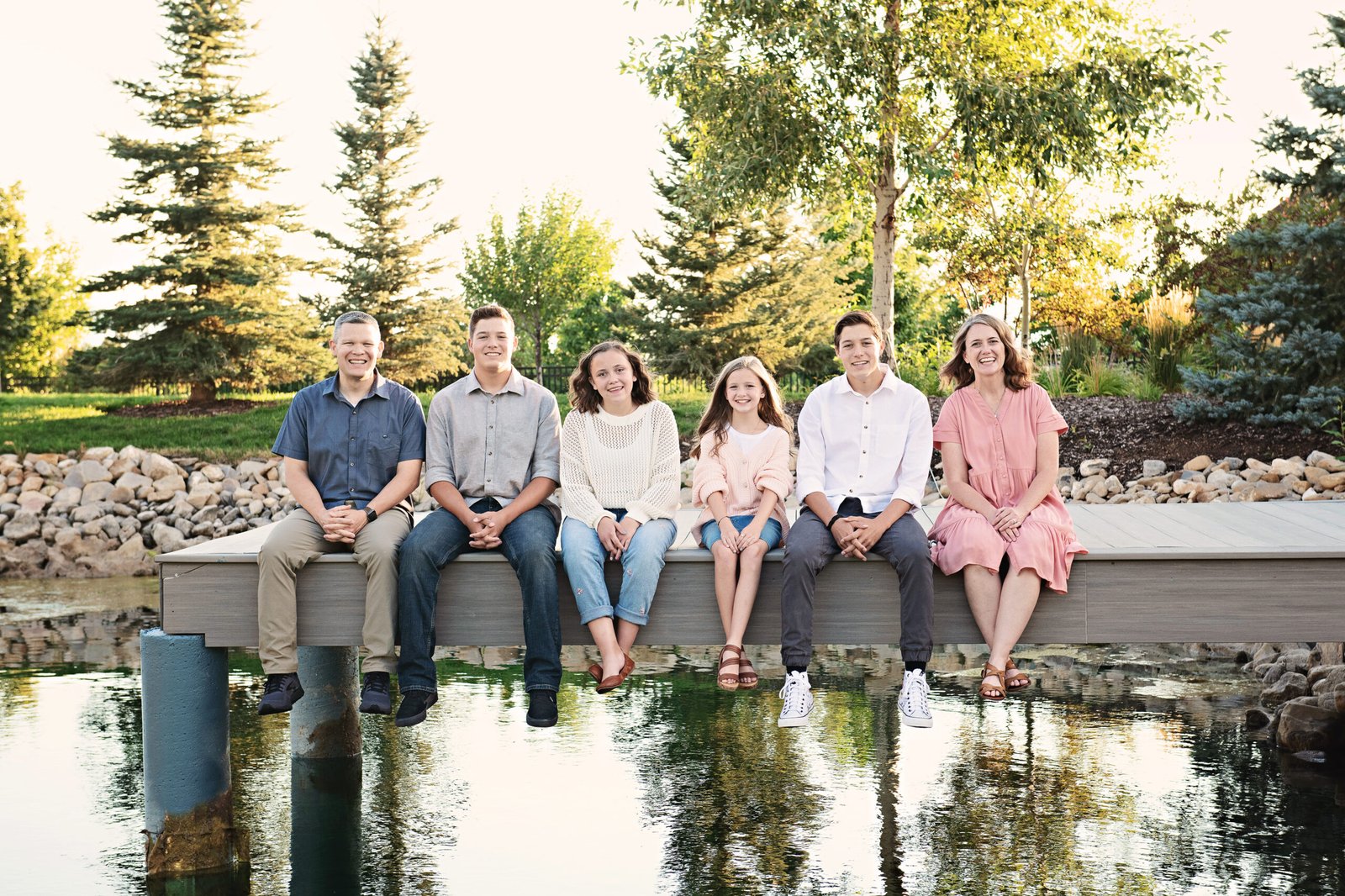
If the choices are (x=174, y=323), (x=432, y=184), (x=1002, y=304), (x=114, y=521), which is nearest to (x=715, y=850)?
(x=114, y=521)

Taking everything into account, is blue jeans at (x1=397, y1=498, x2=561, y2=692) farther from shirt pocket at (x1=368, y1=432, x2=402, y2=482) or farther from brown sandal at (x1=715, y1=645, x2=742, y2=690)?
brown sandal at (x1=715, y1=645, x2=742, y2=690)

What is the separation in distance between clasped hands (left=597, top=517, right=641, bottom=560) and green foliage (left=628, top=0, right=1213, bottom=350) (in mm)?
8510

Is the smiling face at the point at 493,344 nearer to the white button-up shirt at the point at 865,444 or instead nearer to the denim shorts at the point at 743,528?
the denim shorts at the point at 743,528

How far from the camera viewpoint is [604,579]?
448 centimetres

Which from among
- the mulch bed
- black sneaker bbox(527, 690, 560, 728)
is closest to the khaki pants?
black sneaker bbox(527, 690, 560, 728)

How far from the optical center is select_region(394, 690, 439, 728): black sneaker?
4.24 metres

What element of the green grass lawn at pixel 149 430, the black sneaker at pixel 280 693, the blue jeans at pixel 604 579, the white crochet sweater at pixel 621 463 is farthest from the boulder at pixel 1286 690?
the green grass lawn at pixel 149 430

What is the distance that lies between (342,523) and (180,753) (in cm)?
101

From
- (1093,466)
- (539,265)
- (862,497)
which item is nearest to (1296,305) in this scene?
(1093,466)

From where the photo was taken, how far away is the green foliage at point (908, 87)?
12.3 m

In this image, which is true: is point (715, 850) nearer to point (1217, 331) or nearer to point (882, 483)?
point (882, 483)

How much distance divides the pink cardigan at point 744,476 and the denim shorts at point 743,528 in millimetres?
25

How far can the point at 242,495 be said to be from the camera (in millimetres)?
14188

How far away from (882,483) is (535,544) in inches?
50.4
